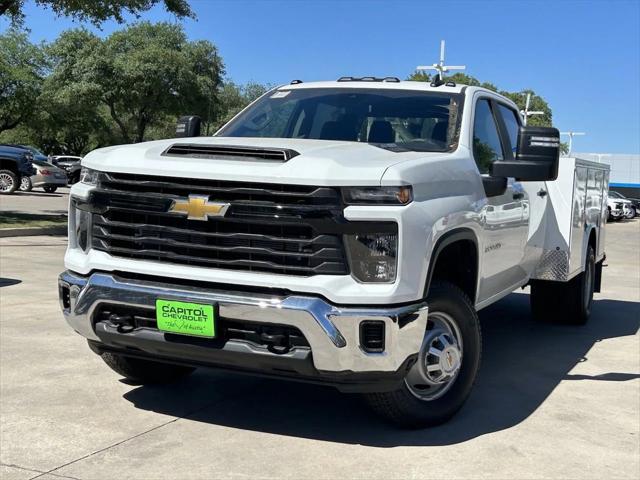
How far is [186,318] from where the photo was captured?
3.98 metres

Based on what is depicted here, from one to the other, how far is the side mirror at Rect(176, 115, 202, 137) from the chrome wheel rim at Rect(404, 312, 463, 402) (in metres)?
2.50

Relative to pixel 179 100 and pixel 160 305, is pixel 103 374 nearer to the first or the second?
→ pixel 160 305

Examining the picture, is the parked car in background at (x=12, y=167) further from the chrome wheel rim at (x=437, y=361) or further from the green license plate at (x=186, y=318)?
the chrome wheel rim at (x=437, y=361)

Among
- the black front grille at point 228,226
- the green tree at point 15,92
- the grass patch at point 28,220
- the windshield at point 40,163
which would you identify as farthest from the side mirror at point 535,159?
the green tree at point 15,92

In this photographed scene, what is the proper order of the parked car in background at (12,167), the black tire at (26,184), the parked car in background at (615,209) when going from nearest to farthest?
the parked car in background at (12,167) < the black tire at (26,184) < the parked car in background at (615,209)

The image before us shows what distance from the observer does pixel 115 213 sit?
→ 4332 millimetres

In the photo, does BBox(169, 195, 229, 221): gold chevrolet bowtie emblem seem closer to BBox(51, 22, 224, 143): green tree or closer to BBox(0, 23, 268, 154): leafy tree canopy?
BBox(0, 23, 268, 154): leafy tree canopy

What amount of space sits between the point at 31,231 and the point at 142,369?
10514 millimetres

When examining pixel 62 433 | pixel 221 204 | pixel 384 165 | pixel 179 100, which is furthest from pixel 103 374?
pixel 179 100

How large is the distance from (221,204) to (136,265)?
2.05ft

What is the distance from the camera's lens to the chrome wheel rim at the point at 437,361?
4312 mm

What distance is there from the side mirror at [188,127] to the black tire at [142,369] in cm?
174

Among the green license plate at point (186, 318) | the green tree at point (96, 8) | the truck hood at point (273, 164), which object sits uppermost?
the green tree at point (96, 8)

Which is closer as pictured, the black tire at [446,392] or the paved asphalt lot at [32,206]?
the black tire at [446,392]
